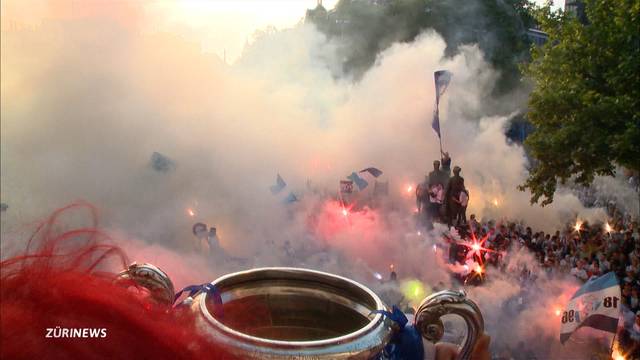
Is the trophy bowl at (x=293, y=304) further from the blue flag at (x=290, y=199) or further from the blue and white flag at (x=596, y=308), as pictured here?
the blue flag at (x=290, y=199)

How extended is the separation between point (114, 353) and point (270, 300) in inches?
36.7

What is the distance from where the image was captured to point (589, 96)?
10.0m

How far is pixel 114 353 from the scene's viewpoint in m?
1.42

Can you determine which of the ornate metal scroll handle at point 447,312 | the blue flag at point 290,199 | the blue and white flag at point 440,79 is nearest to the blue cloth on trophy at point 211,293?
the ornate metal scroll handle at point 447,312

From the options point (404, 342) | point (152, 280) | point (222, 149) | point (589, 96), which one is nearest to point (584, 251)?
point (589, 96)

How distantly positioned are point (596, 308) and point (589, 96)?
20.8ft

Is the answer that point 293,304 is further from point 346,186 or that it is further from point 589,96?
point 346,186

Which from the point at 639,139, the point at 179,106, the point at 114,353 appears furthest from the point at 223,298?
the point at 179,106

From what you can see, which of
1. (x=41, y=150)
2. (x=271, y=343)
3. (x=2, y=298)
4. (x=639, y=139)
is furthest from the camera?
(x=41, y=150)

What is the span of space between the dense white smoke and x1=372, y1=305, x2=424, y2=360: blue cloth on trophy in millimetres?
8633

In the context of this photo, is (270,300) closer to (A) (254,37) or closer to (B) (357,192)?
(B) (357,192)

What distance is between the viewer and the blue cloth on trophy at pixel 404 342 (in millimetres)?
1896

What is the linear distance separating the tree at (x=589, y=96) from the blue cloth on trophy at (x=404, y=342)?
9.03m

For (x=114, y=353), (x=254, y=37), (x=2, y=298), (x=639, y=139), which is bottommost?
(x=114, y=353)
